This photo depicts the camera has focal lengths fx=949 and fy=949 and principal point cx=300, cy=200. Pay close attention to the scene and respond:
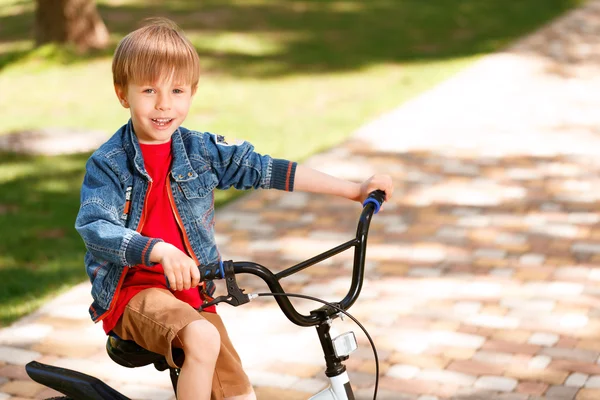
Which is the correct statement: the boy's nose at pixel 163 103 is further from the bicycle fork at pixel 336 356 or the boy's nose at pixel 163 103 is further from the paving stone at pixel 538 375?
the paving stone at pixel 538 375

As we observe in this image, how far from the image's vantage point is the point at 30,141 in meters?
8.23

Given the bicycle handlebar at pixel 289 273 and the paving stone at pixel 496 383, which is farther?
the paving stone at pixel 496 383

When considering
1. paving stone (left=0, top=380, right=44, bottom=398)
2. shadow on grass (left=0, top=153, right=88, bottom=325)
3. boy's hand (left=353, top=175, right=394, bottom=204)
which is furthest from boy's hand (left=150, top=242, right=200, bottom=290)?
shadow on grass (left=0, top=153, right=88, bottom=325)

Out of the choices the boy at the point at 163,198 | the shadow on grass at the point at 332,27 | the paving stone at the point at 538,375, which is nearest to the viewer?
the boy at the point at 163,198

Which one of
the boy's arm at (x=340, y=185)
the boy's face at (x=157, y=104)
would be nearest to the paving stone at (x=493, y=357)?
the boy's arm at (x=340, y=185)

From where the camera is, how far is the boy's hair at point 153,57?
260cm

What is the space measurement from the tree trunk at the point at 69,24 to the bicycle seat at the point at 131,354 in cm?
872

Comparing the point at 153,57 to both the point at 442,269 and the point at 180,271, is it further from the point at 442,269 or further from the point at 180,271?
the point at 442,269

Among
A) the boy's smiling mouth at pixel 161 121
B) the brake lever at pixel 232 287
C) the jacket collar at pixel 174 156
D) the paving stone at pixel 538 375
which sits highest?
the boy's smiling mouth at pixel 161 121

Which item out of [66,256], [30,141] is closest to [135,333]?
[66,256]

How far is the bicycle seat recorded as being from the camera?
107 inches

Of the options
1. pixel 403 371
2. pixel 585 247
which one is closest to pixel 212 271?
pixel 403 371

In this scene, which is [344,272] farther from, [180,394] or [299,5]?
[299,5]

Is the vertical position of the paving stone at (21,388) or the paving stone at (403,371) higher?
the paving stone at (403,371)
